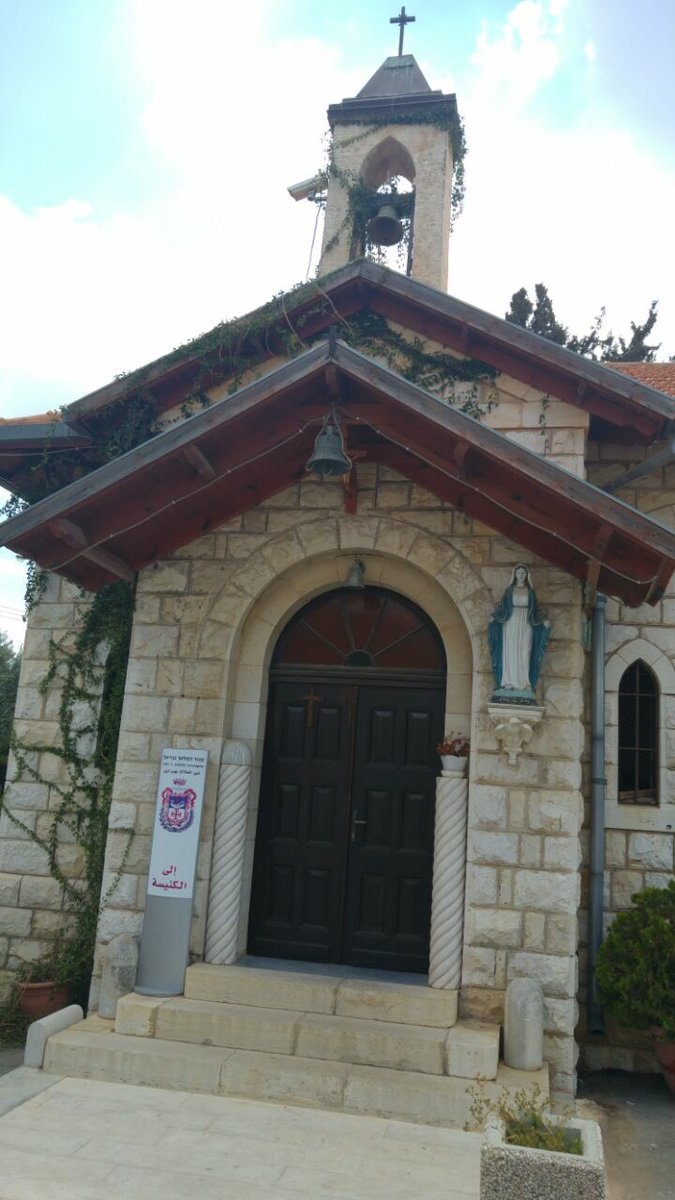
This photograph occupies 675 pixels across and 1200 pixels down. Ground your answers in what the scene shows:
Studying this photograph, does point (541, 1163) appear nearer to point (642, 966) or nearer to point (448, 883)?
point (448, 883)

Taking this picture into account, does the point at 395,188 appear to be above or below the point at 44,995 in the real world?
above

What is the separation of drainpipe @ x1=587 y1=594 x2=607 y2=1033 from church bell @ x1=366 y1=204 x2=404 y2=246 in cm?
444

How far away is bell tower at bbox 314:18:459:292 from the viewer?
931cm

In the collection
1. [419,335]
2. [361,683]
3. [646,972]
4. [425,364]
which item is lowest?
[646,972]

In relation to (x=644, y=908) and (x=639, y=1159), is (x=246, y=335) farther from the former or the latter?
(x=639, y=1159)

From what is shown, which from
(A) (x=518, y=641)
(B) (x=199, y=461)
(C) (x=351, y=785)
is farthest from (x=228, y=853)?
(B) (x=199, y=461)

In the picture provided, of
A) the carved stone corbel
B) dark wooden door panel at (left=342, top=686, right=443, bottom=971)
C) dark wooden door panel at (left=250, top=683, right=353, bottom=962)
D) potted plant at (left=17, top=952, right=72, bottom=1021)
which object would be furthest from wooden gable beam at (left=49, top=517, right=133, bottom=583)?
potted plant at (left=17, top=952, right=72, bottom=1021)

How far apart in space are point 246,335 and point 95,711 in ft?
11.6

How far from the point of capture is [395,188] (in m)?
9.82

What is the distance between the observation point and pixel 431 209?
934 cm

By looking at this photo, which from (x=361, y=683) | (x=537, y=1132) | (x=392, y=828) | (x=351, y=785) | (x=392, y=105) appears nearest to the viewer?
(x=537, y=1132)

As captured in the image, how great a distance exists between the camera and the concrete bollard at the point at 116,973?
653 centimetres

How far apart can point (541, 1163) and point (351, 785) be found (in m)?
3.72

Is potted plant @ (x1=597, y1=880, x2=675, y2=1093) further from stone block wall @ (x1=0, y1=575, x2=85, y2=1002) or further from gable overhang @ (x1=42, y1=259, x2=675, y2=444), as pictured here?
stone block wall @ (x1=0, y1=575, x2=85, y2=1002)
